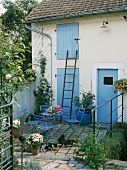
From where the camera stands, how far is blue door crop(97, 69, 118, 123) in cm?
1047

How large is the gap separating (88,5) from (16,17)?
6.50m

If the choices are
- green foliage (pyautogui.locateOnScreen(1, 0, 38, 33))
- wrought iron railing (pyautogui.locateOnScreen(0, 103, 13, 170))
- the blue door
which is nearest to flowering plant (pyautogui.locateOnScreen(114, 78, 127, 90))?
the blue door

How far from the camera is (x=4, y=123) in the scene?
4695 mm

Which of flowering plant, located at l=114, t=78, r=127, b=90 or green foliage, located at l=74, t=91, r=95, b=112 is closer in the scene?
flowering plant, located at l=114, t=78, r=127, b=90

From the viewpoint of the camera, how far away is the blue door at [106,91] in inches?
412

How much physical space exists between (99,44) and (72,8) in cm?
195

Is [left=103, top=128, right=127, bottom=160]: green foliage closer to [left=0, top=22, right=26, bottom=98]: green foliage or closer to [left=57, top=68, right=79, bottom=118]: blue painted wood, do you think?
[left=57, top=68, right=79, bottom=118]: blue painted wood

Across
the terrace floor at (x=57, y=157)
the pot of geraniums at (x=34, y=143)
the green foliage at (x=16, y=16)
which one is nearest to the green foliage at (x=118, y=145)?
the terrace floor at (x=57, y=157)

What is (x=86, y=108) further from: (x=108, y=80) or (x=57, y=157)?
(x=57, y=157)

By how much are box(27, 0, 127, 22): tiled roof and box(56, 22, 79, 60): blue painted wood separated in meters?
0.51

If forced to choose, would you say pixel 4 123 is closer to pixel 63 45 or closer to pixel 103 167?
pixel 103 167

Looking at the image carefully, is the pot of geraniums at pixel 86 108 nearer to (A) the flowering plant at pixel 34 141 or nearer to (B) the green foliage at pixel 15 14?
(A) the flowering plant at pixel 34 141

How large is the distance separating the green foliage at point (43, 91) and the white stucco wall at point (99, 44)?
0.81 metres

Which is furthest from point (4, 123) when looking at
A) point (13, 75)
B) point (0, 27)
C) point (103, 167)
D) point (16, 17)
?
point (16, 17)
